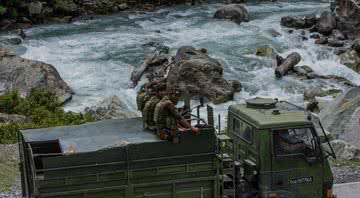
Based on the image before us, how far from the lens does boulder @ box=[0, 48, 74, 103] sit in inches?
1176

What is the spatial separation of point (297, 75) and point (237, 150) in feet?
68.6

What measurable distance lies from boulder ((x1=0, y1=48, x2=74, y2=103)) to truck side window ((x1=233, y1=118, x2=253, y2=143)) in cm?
1727

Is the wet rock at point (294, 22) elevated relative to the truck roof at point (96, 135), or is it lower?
lower

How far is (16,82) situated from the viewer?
30250 millimetres

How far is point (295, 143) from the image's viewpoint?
12273 millimetres

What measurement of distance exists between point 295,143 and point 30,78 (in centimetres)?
2037

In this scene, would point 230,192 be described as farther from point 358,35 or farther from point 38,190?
point 358,35

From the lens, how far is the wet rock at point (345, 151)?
61.8ft

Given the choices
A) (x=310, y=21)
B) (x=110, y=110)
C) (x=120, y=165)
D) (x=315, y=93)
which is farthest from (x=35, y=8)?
(x=120, y=165)

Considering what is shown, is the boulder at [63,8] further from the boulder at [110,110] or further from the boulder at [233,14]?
→ the boulder at [110,110]

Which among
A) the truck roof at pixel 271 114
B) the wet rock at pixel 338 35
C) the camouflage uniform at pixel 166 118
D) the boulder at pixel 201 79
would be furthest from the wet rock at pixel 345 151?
the wet rock at pixel 338 35

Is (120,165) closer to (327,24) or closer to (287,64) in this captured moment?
(287,64)

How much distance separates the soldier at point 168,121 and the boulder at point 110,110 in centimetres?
1260

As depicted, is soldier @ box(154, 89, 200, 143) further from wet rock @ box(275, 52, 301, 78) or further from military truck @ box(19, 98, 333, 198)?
wet rock @ box(275, 52, 301, 78)
